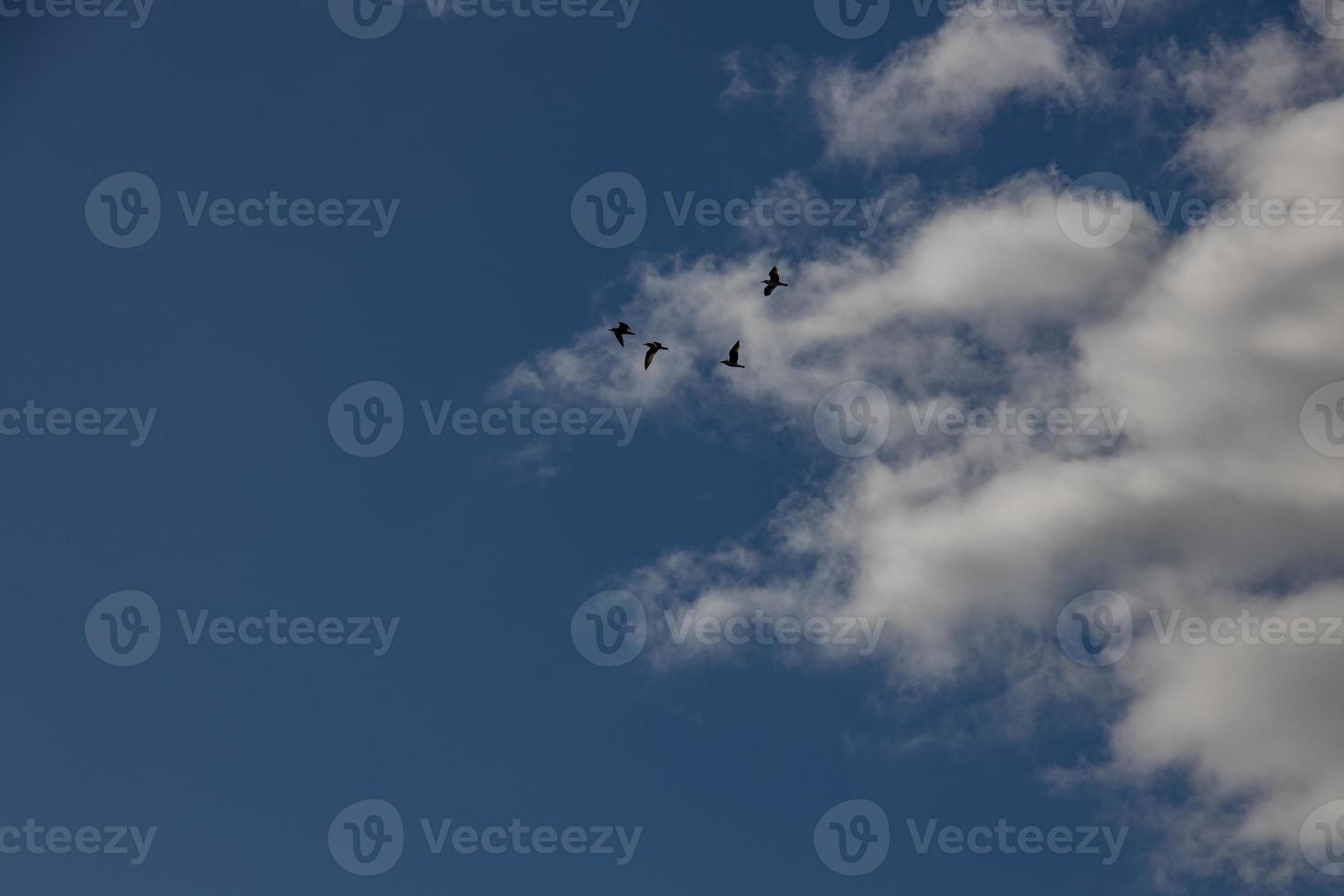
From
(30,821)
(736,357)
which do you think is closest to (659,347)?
(736,357)

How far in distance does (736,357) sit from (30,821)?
59.3 m

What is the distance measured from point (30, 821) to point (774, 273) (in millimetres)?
64313

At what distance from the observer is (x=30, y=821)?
10675 cm

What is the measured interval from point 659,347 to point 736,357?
488cm

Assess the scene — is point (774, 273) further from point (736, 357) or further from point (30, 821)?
point (30, 821)

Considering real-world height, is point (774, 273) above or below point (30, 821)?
above

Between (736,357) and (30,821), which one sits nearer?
(736,357)

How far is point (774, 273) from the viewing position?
91688 mm

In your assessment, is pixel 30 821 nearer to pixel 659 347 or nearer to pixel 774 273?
pixel 659 347

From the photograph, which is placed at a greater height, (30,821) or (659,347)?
(659,347)

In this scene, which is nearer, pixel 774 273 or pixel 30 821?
pixel 774 273

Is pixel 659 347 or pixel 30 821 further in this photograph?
pixel 30 821

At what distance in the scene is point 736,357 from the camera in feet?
309

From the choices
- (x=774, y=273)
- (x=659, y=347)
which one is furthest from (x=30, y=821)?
(x=774, y=273)
